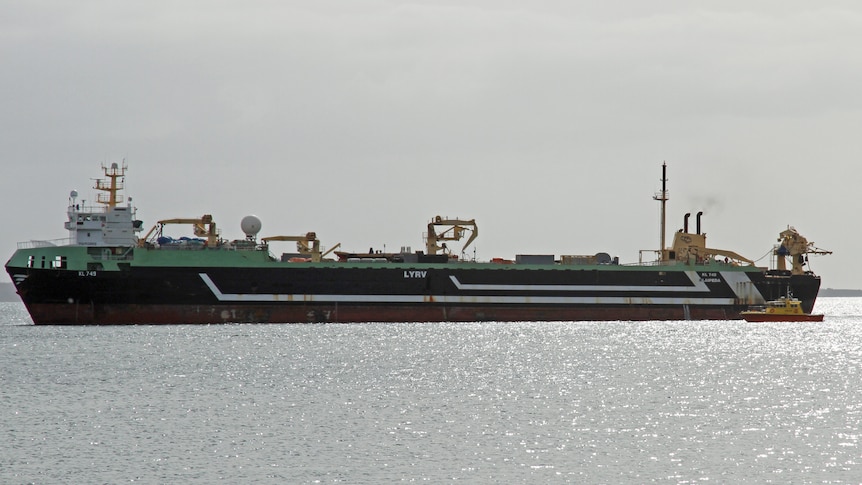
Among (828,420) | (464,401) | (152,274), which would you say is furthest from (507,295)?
(828,420)

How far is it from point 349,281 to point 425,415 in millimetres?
38987

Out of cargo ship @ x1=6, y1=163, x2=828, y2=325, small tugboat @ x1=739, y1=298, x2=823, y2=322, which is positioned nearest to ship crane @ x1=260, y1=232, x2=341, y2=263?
cargo ship @ x1=6, y1=163, x2=828, y2=325

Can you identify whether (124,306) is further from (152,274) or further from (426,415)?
(426,415)

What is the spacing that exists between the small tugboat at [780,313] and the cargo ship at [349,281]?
1.24 metres

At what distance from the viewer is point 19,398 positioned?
3688cm

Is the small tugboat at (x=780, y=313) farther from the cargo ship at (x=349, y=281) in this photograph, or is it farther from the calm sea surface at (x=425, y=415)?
the calm sea surface at (x=425, y=415)

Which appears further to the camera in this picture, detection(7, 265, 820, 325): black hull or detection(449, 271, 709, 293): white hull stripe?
detection(449, 271, 709, 293): white hull stripe

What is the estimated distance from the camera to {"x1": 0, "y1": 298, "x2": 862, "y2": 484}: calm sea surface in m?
25.1

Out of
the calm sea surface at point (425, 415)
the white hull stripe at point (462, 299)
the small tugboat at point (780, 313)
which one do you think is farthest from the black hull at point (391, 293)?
the calm sea surface at point (425, 415)

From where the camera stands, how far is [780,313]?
3029 inches

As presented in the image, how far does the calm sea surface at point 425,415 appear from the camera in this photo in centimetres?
2509

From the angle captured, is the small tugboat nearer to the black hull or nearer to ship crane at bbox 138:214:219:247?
the black hull

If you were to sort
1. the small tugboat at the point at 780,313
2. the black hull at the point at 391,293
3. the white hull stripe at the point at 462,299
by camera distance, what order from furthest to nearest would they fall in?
the small tugboat at the point at 780,313, the white hull stripe at the point at 462,299, the black hull at the point at 391,293

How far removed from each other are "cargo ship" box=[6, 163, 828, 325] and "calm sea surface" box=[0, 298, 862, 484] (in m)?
9.27
